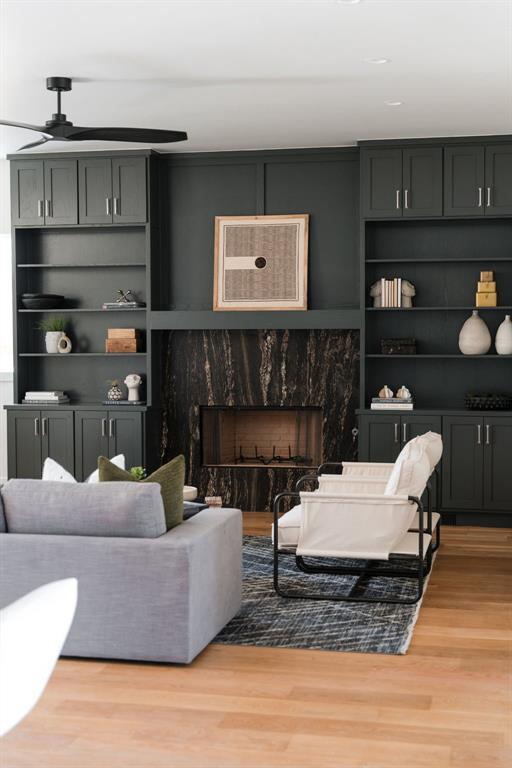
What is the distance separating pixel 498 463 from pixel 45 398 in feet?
12.3

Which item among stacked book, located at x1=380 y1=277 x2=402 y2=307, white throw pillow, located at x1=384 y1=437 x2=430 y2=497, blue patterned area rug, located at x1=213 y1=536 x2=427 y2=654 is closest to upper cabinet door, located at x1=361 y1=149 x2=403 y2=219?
stacked book, located at x1=380 y1=277 x2=402 y2=307

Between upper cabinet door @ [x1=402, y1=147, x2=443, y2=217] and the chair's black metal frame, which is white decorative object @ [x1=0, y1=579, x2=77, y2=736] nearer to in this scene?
the chair's black metal frame

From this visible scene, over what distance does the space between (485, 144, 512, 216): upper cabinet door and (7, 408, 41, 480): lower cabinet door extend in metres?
4.02

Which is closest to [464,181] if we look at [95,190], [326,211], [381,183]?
[381,183]

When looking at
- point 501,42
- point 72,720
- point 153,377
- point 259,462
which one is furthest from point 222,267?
point 72,720

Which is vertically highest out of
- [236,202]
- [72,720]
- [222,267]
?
[236,202]

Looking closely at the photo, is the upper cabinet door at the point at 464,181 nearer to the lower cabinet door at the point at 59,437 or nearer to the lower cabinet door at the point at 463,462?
the lower cabinet door at the point at 463,462

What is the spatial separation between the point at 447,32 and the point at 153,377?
406 centimetres

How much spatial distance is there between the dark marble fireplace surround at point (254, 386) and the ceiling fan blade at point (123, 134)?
2.99 m

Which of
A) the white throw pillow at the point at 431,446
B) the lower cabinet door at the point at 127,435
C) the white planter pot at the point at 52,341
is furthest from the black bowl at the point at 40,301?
the white throw pillow at the point at 431,446

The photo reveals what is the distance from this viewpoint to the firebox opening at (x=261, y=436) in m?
8.30

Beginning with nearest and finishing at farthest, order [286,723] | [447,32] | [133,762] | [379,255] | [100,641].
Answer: [133,762], [286,723], [100,641], [447,32], [379,255]

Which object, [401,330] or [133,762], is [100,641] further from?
[401,330]

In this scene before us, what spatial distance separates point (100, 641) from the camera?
4.29m
